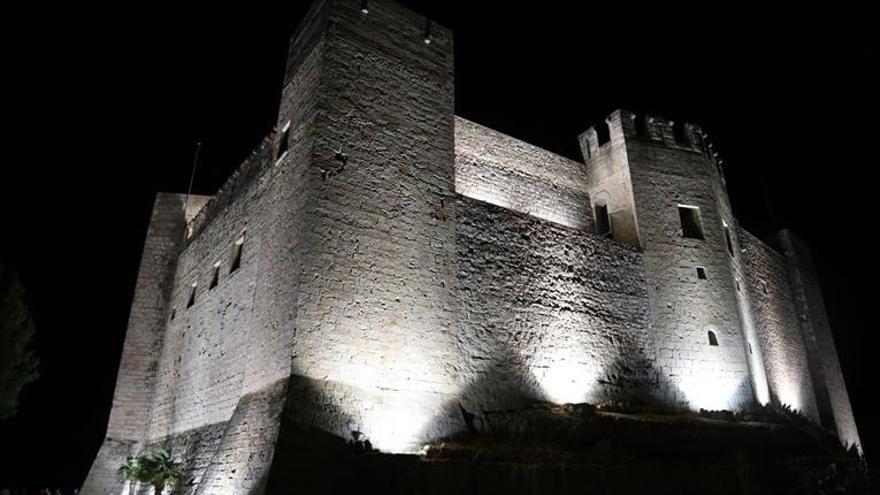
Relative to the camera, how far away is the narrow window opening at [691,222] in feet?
49.4

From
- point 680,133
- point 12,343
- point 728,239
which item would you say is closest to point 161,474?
point 12,343

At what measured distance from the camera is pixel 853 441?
20.2 metres

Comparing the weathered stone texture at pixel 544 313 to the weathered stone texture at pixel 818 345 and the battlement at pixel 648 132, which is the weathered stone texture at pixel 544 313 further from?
the weathered stone texture at pixel 818 345

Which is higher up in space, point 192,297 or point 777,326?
point 777,326

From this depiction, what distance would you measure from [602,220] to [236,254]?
898 centimetres

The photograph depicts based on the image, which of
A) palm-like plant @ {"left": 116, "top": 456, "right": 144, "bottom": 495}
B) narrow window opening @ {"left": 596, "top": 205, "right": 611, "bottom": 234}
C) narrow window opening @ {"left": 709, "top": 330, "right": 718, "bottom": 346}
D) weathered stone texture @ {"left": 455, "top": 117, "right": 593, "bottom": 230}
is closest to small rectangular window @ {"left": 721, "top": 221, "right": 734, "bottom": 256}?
narrow window opening @ {"left": 709, "top": 330, "right": 718, "bottom": 346}

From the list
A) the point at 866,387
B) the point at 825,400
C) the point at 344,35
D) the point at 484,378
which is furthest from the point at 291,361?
the point at 866,387

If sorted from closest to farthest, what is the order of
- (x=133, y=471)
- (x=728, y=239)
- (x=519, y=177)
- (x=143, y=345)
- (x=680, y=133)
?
(x=133, y=471)
(x=519, y=177)
(x=728, y=239)
(x=143, y=345)
(x=680, y=133)

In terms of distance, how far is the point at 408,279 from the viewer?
10.2m

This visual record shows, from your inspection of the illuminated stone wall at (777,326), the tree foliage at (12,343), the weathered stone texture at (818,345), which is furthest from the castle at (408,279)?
the tree foliage at (12,343)

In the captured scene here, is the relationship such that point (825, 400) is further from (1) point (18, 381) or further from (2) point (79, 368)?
(2) point (79, 368)

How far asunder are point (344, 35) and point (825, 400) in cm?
1761

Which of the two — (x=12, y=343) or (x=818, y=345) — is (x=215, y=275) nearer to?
(x=12, y=343)

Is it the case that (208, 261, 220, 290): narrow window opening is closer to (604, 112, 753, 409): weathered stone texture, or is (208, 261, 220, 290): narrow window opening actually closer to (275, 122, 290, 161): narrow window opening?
(275, 122, 290, 161): narrow window opening
